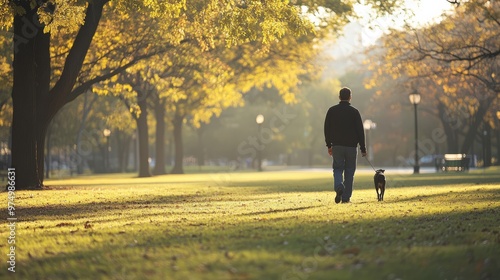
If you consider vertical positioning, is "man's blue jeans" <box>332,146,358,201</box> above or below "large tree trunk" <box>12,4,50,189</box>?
below

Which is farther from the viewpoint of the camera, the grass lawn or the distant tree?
the distant tree

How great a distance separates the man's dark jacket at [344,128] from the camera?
16.1 m

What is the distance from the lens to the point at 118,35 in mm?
31016

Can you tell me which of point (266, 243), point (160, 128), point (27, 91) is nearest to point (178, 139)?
point (160, 128)

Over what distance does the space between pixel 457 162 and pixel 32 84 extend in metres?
30.2

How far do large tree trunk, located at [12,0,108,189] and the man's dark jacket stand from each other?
1061 cm

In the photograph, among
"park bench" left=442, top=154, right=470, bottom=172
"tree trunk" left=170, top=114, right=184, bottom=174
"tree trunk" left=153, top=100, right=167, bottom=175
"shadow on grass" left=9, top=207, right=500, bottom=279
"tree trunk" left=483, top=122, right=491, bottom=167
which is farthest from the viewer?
"tree trunk" left=483, top=122, right=491, bottom=167

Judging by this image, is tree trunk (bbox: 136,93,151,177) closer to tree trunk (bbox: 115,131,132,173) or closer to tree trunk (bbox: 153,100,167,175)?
tree trunk (bbox: 153,100,167,175)

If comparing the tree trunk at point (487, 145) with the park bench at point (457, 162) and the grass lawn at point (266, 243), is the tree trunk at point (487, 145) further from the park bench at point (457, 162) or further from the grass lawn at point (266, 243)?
the grass lawn at point (266, 243)

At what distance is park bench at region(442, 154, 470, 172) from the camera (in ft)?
156

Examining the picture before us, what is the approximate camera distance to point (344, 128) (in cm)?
1611

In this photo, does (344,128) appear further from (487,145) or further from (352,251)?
(487,145)

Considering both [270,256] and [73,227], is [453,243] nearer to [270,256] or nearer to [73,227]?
[270,256]

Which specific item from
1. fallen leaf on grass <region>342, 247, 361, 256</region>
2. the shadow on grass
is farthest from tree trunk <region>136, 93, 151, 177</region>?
fallen leaf on grass <region>342, 247, 361, 256</region>
